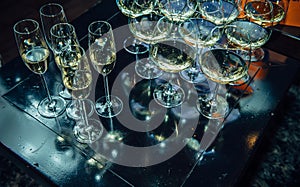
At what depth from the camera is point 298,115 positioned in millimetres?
2146

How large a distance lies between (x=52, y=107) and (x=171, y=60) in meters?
0.45

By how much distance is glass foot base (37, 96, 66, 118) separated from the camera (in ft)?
4.16

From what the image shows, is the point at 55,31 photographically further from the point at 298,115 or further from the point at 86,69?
the point at 298,115

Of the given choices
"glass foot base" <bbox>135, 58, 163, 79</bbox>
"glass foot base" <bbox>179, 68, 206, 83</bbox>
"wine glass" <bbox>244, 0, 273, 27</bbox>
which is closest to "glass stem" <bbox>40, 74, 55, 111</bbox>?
"glass foot base" <bbox>135, 58, 163, 79</bbox>

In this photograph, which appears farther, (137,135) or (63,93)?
(63,93)

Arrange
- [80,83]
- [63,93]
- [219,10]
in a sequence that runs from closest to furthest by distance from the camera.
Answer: [80,83]
[63,93]
[219,10]

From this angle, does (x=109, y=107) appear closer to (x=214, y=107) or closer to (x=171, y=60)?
(x=171, y=60)

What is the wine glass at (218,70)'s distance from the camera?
1.25m

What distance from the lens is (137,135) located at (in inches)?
47.3

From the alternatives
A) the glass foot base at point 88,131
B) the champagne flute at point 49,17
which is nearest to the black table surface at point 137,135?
the glass foot base at point 88,131

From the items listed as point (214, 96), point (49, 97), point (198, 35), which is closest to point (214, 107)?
point (214, 96)

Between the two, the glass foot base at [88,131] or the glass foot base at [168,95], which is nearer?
the glass foot base at [88,131]

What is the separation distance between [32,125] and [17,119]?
6cm

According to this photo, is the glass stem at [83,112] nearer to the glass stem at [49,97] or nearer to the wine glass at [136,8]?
the glass stem at [49,97]
